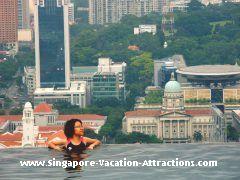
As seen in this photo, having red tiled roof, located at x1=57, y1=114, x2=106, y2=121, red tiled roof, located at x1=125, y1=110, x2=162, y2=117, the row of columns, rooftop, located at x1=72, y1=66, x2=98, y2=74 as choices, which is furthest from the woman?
rooftop, located at x1=72, y1=66, x2=98, y2=74

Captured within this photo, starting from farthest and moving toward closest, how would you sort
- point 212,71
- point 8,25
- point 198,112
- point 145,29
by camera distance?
point 8,25
point 145,29
point 212,71
point 198,112

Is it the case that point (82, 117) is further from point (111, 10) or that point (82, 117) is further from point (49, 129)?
point (111, 10)

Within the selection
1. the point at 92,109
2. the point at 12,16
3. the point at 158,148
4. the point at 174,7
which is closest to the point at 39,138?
the point at 92,109

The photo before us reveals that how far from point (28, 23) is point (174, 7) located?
15939 mm

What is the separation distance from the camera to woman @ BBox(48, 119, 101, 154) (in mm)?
14133

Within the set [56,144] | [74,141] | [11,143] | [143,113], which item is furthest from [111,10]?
[74,141]

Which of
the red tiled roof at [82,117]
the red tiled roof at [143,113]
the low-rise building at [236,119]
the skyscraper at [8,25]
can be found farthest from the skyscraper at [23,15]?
the low-rise building at [236,119]

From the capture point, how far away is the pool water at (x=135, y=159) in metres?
13.7

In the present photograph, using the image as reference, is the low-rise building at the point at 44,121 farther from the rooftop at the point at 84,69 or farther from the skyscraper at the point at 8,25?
the skyscraper at the point at 8,25

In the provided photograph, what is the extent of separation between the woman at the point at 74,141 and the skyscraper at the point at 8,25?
90164 mm

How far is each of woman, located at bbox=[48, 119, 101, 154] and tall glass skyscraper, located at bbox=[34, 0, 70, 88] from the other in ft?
189

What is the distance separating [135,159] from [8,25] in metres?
94.8

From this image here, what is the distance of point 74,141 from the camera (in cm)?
1441

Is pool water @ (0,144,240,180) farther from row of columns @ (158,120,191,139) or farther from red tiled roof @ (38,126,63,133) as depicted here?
row of columns @ (158,120,191,139)
